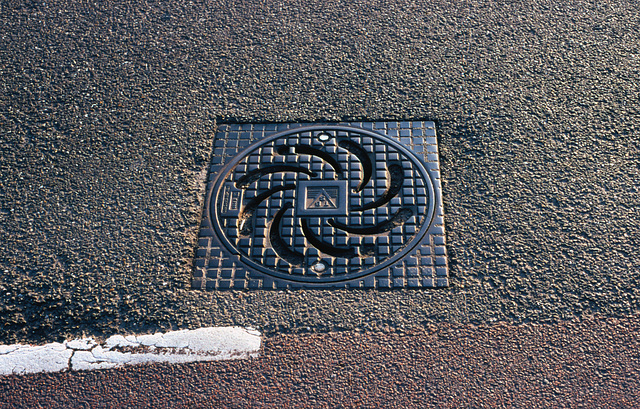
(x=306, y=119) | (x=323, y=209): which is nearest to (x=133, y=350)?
(x=323, y=209)

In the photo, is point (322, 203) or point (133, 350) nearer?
point (133, 350)

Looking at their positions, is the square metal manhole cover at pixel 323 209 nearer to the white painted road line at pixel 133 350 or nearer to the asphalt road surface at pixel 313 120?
the asphalt road surface at pixel 313 120

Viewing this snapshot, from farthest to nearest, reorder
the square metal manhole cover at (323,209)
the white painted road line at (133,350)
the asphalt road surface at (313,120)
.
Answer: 1. the square metal manhole cover at (323,209)
2. the asphalt road surface at (313,120)
3. the white painted road line at (133,350)

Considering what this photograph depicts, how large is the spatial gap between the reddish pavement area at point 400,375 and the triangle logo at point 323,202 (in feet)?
2.03

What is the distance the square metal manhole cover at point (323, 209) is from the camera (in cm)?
212

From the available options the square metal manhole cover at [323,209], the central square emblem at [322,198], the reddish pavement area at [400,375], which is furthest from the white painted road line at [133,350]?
the central square emblem at [322,198]

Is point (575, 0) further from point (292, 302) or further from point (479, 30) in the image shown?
point (292, 302)

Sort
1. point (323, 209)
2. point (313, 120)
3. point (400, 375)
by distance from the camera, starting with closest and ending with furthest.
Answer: point (400, 375) < point (323, 209) < point (313, 120)

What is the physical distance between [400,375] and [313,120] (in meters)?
1.38

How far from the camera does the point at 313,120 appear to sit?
8.63 feet

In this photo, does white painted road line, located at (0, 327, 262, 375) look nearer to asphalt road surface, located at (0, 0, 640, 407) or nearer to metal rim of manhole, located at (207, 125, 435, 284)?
asphalt road surface, located at (0, 0, 640, 407)

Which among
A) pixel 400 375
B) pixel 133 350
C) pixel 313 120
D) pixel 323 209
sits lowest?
pixel 400 375

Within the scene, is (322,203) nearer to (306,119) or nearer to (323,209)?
(323,209)

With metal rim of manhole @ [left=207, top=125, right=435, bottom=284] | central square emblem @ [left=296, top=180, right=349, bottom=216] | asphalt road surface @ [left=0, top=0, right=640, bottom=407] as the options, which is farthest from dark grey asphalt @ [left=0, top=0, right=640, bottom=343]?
central square emblem @ [left=296, top=180, right=349, bottom=216]
